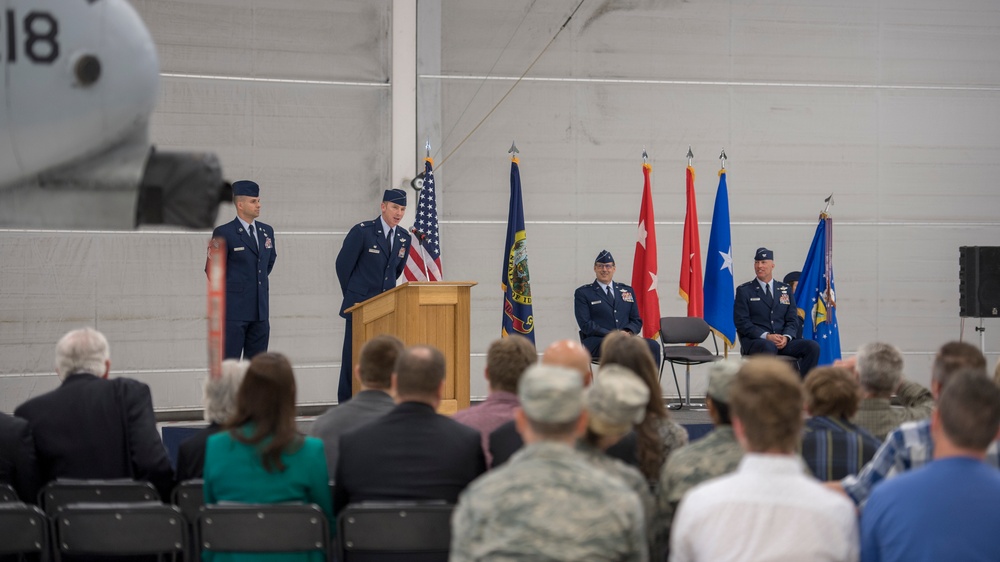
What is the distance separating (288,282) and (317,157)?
41.9 inches

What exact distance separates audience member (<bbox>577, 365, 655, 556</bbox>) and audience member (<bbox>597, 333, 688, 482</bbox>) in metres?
0.57

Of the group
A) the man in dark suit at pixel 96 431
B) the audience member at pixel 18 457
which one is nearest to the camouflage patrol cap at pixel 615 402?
the man in dark suit at pixel 96 431

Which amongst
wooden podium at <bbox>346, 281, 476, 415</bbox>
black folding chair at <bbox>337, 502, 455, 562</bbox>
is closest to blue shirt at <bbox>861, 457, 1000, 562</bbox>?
black folding chair at <bbox>337, 502, 455, 562</bbox>

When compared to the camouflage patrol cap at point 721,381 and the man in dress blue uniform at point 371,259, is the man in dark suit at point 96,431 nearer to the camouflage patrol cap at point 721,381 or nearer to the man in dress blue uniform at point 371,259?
the camouflage patrol cap at point 721,381

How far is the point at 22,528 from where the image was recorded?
9.11ft

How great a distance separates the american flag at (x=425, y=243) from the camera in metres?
7.08

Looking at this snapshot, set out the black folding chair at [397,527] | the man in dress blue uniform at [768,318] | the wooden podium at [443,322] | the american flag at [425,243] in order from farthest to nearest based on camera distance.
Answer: the man in dress blue uniform at [768,318] < the american flag at [425,243] < the wooden podium at [443,322] < the black folding chair at [397,527]

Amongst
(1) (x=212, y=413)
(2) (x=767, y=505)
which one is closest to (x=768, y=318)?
(1) (x=212, y=413)

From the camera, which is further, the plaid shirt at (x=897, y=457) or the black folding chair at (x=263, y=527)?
the black folding chair at (x=263, y=527)

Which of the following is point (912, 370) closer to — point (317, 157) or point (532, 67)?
point (532, 67)

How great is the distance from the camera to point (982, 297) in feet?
30.0

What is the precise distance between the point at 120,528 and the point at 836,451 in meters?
1.84

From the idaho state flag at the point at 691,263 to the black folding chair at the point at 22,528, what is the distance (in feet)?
21.5

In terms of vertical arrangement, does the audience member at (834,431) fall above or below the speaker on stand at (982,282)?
below
